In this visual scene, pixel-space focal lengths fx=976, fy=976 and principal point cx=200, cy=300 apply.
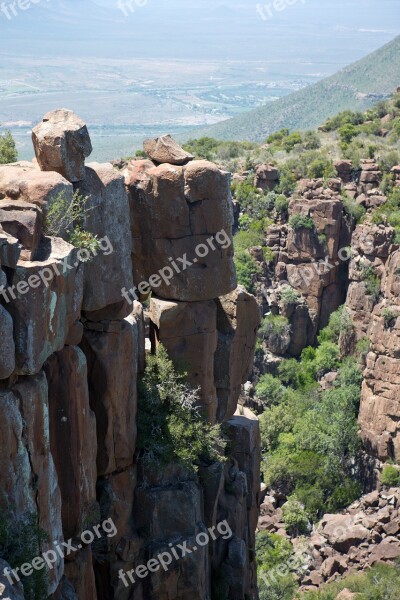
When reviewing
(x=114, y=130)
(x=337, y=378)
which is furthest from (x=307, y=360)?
(x=114, y=130)

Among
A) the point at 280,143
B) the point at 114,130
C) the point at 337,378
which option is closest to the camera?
the point at 337,378

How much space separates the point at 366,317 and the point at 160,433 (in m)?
35.3

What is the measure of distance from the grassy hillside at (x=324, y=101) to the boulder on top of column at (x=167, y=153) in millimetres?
91618

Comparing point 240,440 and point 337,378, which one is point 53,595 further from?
point 337,378

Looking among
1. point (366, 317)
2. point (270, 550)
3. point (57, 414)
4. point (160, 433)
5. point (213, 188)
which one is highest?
point (213, 188)

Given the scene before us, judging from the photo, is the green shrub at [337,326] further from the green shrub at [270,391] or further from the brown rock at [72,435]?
the brown rock at [72,435]

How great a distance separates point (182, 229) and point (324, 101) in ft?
350

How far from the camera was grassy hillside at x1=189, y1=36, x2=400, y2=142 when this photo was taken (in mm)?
118619

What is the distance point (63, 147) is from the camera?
63.9ft

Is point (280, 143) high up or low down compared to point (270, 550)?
up

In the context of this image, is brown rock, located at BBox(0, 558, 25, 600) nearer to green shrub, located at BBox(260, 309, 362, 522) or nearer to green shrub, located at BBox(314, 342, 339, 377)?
green shrub, located at BBox(260, 309, 362, 522)

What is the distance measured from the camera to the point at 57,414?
18.2 meters

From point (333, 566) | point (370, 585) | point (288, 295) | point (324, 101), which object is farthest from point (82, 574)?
point (324, 101)

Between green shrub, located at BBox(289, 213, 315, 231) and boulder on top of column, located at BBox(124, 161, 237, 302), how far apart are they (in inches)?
1414
